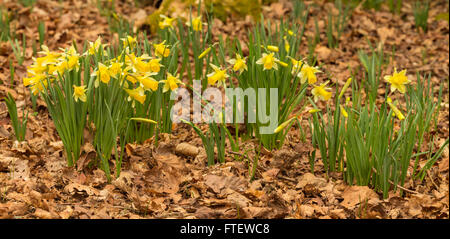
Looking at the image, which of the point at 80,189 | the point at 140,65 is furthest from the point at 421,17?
the point at 80,189

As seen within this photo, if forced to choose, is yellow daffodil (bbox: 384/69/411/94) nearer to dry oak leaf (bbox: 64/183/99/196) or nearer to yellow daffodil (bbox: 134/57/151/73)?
yellow daffodil (bbox: 134/57/151/73)

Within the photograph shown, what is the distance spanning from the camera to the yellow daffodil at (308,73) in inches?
104

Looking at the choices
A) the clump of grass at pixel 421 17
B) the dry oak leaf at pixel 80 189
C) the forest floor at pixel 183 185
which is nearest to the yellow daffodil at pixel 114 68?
the forest floor at pixel 183 185

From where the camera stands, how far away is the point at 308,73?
2654 millimetres

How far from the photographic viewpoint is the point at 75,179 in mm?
2566

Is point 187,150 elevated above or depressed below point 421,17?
below

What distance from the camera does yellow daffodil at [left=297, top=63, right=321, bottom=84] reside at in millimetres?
2648

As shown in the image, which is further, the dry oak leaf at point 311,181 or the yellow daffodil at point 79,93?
the dry oak leaf at point 311,181

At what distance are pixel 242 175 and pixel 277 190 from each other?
202 millimetres

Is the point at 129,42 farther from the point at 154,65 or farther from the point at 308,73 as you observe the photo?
the point at 308,73

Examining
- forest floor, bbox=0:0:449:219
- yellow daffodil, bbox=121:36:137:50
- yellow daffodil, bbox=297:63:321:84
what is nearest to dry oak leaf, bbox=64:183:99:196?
forest floor, bbox=0:0:449:219

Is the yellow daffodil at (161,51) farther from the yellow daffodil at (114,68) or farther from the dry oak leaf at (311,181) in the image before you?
the dry oak leaf at (311,181)

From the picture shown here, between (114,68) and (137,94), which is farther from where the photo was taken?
(137,94)
